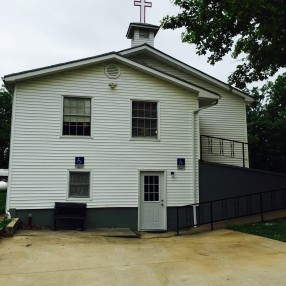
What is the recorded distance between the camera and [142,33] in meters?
18.3

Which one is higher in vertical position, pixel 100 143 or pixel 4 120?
pixel 4 120

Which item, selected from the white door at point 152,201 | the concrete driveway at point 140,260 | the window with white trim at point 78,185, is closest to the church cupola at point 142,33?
the white door at point 152,201

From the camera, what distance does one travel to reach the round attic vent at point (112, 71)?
13.0 meters

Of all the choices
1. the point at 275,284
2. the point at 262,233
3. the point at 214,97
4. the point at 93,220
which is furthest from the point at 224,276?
the point at 214,97

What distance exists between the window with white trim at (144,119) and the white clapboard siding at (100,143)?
10.2 inches

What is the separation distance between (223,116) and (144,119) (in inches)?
216

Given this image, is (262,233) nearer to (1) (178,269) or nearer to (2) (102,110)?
(1) (178,269)

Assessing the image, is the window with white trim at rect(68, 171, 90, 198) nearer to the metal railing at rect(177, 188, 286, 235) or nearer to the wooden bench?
the wooden bench

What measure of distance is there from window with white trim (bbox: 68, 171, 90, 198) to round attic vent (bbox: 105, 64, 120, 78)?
13.0 feet

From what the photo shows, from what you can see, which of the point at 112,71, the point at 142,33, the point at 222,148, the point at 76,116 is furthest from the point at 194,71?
the point at 76,116

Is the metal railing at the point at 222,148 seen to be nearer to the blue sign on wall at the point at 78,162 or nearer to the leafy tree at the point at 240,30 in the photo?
the leafy tree at the point at 240,30

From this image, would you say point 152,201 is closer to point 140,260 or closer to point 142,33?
point 140,260

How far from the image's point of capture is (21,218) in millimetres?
11594

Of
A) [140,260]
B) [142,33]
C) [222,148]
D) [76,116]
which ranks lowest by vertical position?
[140,260]
